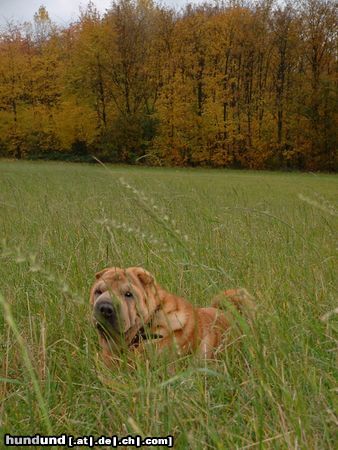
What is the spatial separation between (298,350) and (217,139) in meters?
35.8

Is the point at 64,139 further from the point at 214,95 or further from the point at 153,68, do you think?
the point at 214,95

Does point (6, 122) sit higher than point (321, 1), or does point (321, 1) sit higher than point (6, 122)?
point (321, 1)

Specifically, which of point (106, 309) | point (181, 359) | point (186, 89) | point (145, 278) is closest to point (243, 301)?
point (181, 359)

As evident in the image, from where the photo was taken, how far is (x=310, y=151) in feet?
116

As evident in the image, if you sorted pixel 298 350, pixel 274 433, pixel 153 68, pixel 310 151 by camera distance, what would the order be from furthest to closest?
pixel 153 68 < pixel 310 151 < pixel 298 350 < pixel 274 433

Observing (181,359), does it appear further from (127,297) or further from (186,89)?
(186,89)

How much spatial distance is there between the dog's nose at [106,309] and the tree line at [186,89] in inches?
1303

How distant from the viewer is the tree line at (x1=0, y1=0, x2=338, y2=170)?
35.5m

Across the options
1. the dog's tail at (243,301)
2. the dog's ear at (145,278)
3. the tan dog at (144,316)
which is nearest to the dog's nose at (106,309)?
the tan dog at (144,316)

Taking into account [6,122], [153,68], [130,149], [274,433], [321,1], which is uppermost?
[321,1]

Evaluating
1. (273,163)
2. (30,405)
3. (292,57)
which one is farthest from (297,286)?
(292,57)

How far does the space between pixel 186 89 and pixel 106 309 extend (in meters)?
35.8

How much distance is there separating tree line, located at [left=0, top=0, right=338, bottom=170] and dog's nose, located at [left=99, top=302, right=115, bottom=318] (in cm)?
3309

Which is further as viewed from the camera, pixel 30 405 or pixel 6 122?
pixel 6 122
